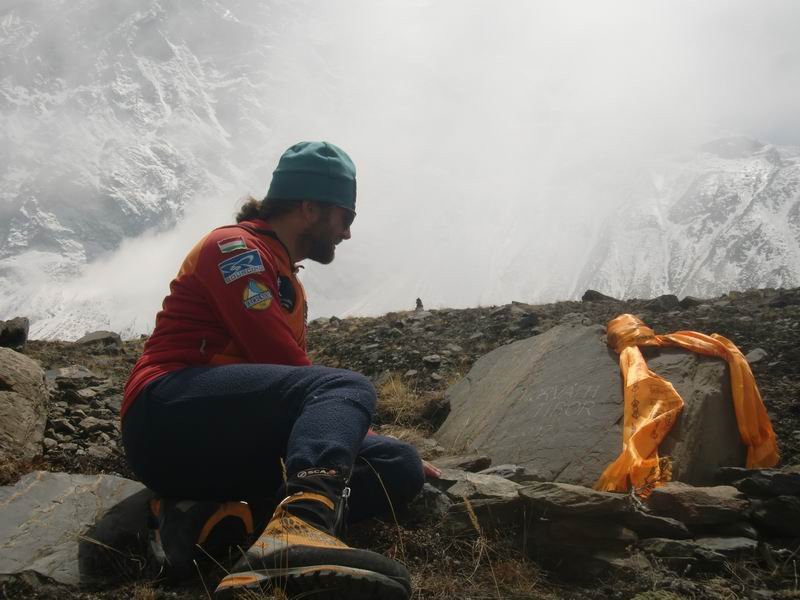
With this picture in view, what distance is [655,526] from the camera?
9.58 feet

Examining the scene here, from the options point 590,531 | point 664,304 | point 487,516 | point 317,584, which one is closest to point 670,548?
point 590,531

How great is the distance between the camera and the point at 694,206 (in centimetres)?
17762

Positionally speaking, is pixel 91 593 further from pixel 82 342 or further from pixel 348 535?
pixel 82 342

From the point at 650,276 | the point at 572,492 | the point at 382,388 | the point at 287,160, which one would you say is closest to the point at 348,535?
the point at 572,492

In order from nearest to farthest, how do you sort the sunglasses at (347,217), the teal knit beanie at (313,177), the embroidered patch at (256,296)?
the embroidered patch at (256,296) → the teal knit beanie at (313,177) → the sunglasses at (347,217)

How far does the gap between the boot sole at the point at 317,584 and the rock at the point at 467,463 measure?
2.10 metres

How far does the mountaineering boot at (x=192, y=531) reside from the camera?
8.26 ft

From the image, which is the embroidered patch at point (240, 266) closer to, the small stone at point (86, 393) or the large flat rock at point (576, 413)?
the large flat rock at point (576, 413)

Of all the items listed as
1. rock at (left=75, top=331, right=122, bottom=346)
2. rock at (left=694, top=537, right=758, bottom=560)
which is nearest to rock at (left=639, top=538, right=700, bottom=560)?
rock at (left=694, top=537, right=758, bottom=560)

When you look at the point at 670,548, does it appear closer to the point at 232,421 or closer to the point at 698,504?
the point at 698,504

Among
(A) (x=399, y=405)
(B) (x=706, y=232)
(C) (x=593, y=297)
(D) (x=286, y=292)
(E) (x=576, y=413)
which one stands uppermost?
(B) (x=706, y=232)

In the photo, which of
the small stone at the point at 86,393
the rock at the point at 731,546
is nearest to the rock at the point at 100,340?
the small stone at the point at 86,393

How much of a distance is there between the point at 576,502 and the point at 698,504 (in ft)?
1.96

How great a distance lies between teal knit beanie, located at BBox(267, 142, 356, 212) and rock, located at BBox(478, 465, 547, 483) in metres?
1.73
